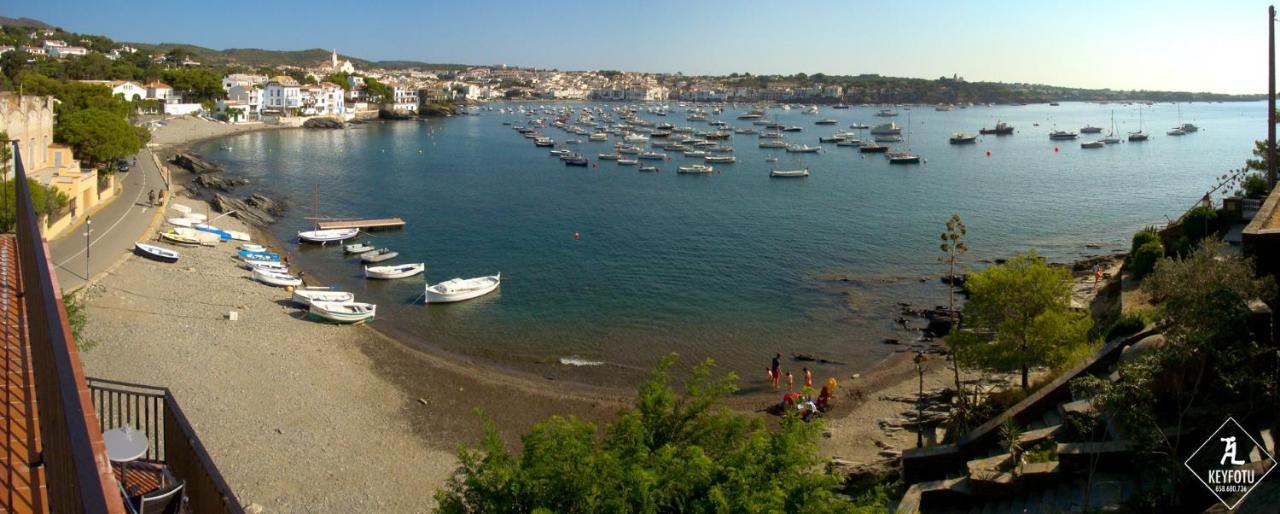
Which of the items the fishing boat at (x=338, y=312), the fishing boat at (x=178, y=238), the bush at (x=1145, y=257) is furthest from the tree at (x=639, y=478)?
the fishing boat at (x=178, y=238)

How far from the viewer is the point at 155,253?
22500mm

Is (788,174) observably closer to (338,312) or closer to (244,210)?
(244,210)

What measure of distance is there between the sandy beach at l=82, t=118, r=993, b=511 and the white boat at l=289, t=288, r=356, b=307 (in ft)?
0.87

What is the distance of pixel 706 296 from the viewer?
23.4 meters

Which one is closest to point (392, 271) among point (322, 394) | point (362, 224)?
point (362, 224)

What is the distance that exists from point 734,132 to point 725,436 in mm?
83263

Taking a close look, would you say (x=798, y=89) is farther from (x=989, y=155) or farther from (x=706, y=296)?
(x=706, y=296)

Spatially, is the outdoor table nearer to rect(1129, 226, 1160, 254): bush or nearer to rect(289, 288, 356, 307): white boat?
rect(289, 288, 356, 307): white boat

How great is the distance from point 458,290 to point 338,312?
11.3 ft

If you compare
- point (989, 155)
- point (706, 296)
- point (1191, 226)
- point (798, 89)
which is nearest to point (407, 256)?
point (706, 296)

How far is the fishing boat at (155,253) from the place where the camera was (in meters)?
22.5

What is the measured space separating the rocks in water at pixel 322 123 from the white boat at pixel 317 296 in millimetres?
63762

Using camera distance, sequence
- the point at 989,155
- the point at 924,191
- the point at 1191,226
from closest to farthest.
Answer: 1. the point at 1191,226
2. the point at 924,191
3. the point at 989,155

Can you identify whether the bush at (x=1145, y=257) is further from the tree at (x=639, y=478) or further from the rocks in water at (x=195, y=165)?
the rocks in water at (x=195, y=165)
